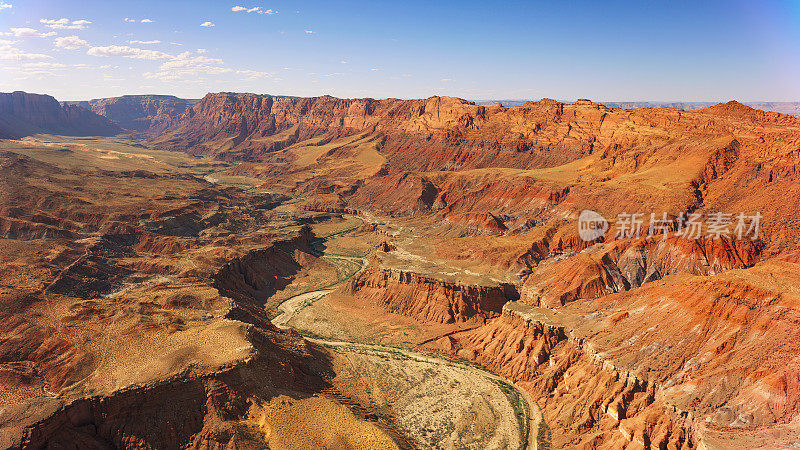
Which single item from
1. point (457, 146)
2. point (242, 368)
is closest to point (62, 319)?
point (242, 368)

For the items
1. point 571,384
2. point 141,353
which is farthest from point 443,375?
point 141,353

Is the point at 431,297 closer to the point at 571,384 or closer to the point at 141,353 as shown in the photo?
the point at 571,384

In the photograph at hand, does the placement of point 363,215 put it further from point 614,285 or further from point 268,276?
point 614,285

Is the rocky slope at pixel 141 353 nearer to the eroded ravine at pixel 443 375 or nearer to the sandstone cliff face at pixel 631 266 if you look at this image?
the eroded ravine at pixel 443 375

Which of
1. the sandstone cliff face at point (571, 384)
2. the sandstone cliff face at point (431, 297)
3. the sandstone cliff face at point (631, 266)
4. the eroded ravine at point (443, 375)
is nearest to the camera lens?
the sandstone cliff face at point (571, 384)

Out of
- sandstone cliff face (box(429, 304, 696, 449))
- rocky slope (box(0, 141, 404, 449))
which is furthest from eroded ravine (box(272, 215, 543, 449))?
rocky slope (box(0, 141, 404, 449))

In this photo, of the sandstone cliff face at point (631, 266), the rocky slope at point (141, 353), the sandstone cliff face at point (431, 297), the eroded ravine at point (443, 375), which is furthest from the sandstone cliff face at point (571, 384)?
the rocky slope at point (141, 353)

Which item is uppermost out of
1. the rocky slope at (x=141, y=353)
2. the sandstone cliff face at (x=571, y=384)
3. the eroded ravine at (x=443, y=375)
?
the rocky slope at (x=141, y=353)

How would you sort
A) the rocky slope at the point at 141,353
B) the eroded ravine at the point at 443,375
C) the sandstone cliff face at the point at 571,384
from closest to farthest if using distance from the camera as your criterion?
1. the rocky slope at the point at 141,353
2. the sandstone cliff face at the point at 571,384
3. the eroded ravine at the point at 443,375
